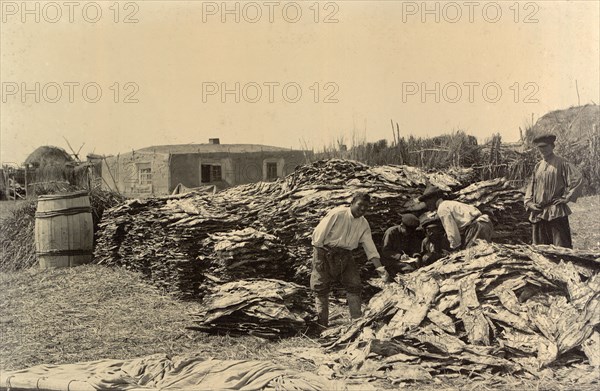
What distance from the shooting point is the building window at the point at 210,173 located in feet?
53.6

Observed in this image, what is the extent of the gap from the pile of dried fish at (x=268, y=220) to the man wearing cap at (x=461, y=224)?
52cm

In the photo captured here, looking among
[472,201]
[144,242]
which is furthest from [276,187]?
[472,201]

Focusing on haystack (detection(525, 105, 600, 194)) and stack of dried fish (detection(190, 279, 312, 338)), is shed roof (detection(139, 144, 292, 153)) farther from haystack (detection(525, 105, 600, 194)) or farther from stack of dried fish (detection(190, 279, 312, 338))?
stack of dried fish (detection(190, 279, 312, 338))

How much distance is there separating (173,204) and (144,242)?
77cm

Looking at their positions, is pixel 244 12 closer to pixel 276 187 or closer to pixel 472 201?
pixel 276 187

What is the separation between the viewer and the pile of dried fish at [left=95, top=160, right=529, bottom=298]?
25.0 feet

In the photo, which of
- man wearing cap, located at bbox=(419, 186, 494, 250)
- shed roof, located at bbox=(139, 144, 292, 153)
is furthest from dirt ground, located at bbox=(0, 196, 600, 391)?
shed roof, located at bbox=(139, 144, 292, 153)

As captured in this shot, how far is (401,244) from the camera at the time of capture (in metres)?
7.47

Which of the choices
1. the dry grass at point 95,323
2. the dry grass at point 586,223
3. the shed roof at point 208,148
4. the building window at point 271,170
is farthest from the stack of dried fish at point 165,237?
the building window at point 271,170

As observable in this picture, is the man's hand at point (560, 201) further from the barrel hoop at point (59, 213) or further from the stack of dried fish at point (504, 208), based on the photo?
the barrel hoop at point (59, 213)

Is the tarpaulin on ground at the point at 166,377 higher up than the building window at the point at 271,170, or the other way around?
the building window at the point at 271,170

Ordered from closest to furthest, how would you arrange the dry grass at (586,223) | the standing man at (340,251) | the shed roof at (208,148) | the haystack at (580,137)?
1. the standing man at (340,251)
2. the dry grass at (586,223)
3. the haystack at (580,137)
4. the shed roof at (208,148)

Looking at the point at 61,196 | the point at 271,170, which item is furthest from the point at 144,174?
the point at 61,196

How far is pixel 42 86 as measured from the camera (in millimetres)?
8492
